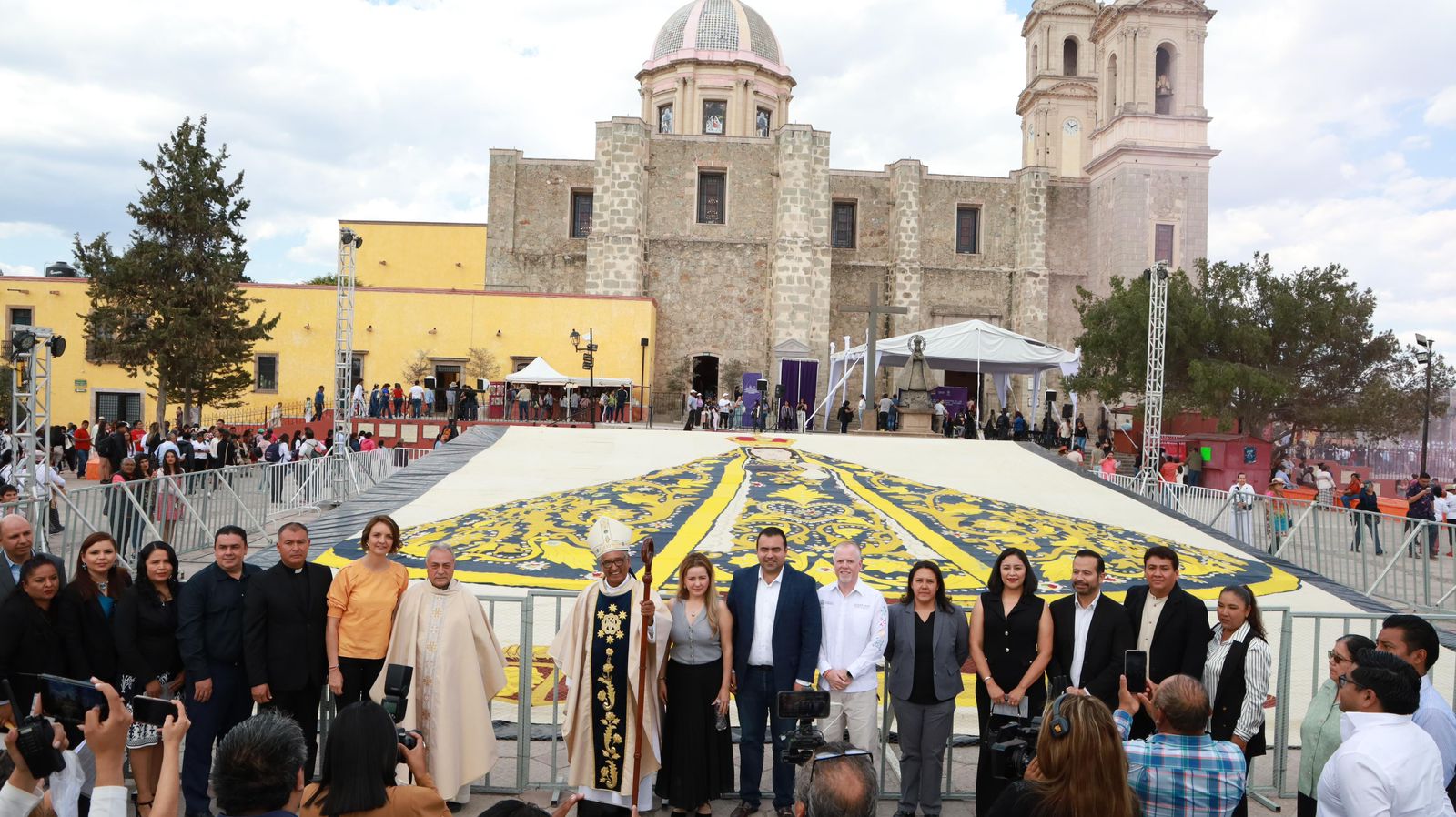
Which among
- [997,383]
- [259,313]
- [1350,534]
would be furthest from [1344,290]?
[259,313]

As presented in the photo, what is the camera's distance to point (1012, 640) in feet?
14.5

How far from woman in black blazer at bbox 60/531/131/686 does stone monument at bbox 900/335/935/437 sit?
14.5 m

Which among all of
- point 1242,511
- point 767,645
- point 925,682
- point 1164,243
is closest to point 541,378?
point 1242,511

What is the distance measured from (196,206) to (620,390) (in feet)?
34.9

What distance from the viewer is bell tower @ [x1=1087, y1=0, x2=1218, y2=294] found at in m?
30.0

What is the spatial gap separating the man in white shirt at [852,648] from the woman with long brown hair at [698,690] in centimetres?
45

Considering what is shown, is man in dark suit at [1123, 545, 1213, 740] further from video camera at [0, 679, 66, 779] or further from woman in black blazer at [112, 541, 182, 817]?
woman in black blazer at [112, 541, 182, 817]

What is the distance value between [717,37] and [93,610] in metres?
34.6

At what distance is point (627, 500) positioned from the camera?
1091 cm

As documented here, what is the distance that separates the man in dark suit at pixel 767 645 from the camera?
445 cm

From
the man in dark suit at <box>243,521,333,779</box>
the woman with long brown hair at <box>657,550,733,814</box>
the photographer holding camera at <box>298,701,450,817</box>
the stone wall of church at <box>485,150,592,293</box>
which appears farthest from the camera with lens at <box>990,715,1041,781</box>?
the stone wall of church at <box>485,150,592,293</box>

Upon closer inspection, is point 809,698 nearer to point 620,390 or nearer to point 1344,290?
point 620,390

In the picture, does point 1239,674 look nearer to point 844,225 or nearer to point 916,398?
point 916,398

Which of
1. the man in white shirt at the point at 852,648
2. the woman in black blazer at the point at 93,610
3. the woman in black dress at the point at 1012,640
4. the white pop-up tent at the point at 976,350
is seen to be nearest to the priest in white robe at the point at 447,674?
the woman in black blazer at the point at 93,610
